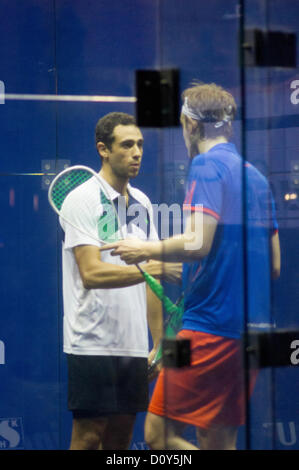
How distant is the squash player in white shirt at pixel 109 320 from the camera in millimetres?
3014

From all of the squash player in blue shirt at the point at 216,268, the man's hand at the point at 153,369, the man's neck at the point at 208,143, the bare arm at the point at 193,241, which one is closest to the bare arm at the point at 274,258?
the squash player in blue shirt at the point at 216,268

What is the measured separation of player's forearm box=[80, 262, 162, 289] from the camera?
2.97 m

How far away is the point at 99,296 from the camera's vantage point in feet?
9.87

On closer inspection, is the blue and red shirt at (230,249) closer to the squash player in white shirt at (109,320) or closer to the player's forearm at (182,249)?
the player's forearm at (182,249)

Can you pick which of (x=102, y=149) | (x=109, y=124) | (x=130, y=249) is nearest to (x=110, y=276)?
(x=130, y=249)

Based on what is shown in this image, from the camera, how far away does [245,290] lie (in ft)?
7.97

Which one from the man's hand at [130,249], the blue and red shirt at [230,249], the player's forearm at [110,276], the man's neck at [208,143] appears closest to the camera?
the blue and red shirt at [230,249]

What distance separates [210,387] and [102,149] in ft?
3.75

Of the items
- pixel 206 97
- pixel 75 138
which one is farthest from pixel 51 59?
pixel 206 97

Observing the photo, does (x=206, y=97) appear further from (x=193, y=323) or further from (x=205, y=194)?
(x=193, y=323)

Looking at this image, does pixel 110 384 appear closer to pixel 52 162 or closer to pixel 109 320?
pixel 109 320

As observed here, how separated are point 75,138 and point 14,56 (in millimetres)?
435

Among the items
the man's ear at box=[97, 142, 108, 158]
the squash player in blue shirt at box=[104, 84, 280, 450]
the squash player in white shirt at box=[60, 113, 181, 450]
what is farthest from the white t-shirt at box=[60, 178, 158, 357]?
the squash player in blue shirt at box=[104, 84, 280, 450]

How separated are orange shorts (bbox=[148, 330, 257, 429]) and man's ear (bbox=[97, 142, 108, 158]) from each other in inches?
36.5
